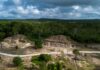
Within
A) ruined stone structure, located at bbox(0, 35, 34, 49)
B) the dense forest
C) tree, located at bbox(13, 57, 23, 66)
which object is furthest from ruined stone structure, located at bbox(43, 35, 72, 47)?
tree, located at bbox(13, 57, 23, 66)

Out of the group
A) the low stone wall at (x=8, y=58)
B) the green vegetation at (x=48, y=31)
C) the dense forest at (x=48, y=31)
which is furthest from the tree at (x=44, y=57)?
the dense forest at (x=48, y=31)

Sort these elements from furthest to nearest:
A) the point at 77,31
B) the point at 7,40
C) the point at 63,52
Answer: the point at 77,31
the point at 7,40
the point at 63,52

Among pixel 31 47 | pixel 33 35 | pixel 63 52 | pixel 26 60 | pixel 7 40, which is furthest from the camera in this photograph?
pixel 33 35

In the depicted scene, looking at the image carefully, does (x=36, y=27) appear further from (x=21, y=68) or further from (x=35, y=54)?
(x=21, y=68)

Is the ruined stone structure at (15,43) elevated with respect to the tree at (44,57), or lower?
lower

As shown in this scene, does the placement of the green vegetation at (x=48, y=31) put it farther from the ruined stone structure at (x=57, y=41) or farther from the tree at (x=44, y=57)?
the tree at (x=44, y=57)

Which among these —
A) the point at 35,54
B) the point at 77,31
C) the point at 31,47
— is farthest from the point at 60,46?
the point at 77,31

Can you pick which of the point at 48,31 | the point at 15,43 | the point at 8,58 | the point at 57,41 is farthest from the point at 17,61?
the point at 48,31

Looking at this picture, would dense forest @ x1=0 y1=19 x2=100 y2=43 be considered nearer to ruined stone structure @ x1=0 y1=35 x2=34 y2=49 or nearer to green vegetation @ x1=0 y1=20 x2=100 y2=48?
green vegetation @ x1=0 y1=20 x2=100 y2=48
